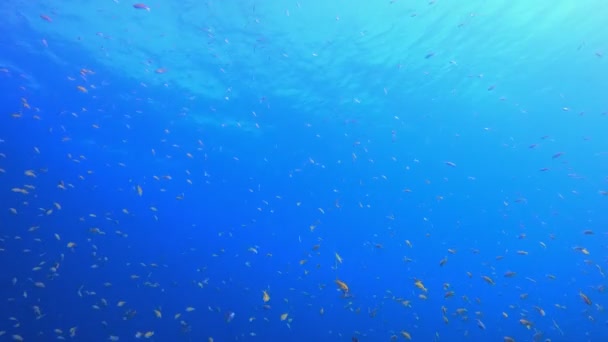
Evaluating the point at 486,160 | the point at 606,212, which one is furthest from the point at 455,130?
the point at 606,212

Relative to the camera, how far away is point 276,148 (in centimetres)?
2856

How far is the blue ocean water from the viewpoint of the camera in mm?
14344

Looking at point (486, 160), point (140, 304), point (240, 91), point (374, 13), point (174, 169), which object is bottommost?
point (140, 304)

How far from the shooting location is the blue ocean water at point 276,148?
1434 centimetres

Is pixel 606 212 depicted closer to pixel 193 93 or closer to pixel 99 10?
pixel 193 93

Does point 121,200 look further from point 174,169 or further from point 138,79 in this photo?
point 138,79

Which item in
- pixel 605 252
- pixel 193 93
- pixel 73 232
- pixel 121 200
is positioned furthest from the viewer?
pixel 605 252

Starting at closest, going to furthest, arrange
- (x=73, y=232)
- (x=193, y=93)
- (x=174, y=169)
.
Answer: (x=193, y=93) → (x=174, y=169) → (x=73, y=232)

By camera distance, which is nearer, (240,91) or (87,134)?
(240,91)

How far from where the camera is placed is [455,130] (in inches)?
1038

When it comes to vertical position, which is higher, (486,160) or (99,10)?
(486,160)

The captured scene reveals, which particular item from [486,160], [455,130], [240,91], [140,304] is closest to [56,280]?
[140,304]

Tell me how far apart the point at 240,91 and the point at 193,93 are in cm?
270

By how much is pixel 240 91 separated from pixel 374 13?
8729 millimetres
